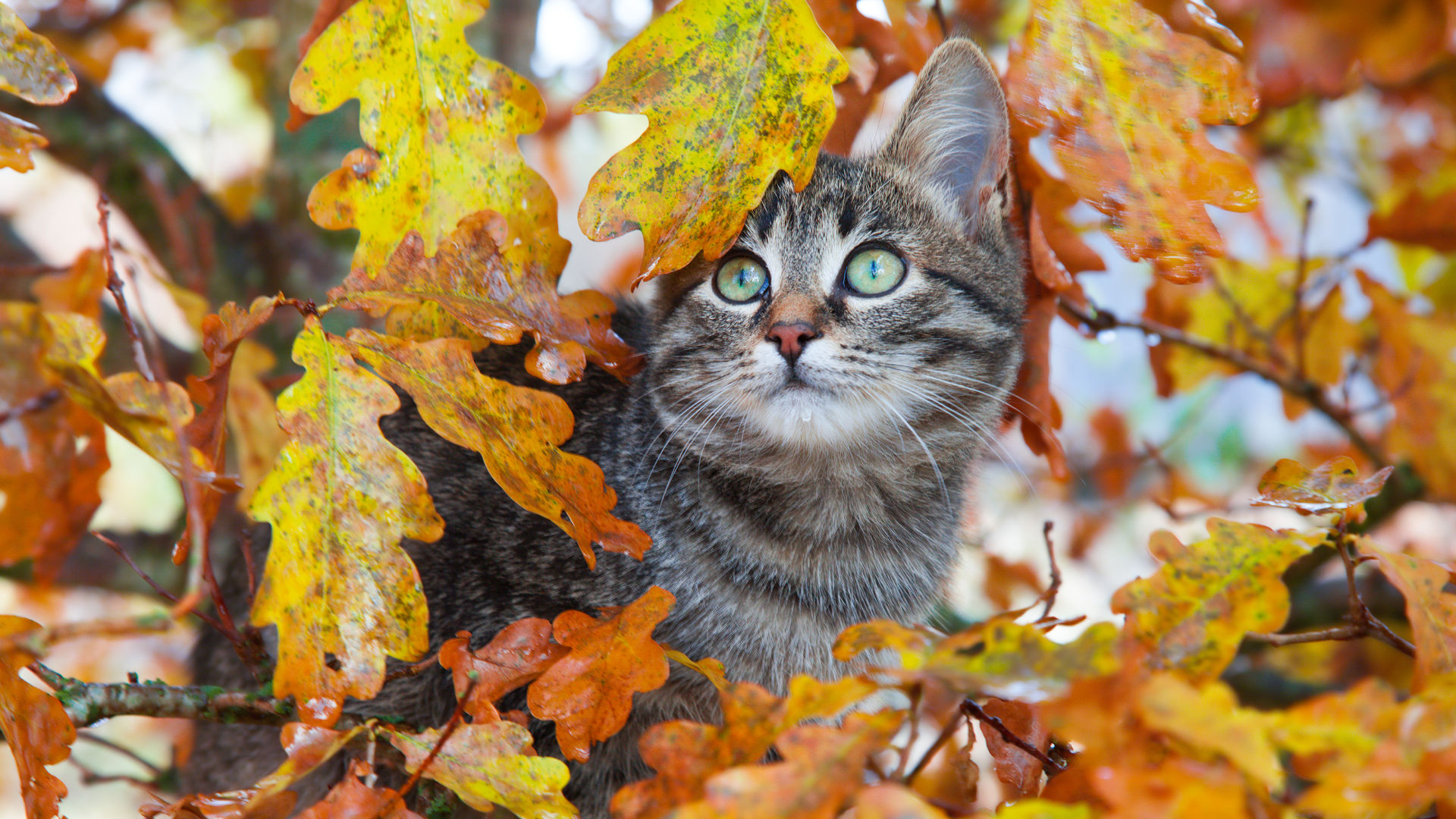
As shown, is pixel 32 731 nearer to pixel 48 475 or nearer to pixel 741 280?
pixel 48 475

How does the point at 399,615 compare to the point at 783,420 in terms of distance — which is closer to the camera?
the point at 399,615

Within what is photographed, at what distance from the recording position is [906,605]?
6.93 ft

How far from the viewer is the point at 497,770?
120 cm

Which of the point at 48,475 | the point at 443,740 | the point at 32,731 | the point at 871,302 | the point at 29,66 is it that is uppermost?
the point at 871,302

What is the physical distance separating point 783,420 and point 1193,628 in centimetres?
95

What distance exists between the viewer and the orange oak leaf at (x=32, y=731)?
3.92 ft

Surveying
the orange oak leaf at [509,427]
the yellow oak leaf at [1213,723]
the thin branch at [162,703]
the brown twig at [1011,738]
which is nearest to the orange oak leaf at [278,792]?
the thin branch at [162,703]

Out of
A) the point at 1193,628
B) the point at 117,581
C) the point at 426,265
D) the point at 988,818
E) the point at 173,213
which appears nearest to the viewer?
the point at 988,818

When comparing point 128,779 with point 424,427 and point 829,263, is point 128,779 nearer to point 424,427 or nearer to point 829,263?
point 424,427

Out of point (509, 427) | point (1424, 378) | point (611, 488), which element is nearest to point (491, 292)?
point (509, 427)

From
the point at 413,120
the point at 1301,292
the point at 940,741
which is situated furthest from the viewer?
the point at 1301,292

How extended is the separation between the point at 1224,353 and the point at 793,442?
114cm

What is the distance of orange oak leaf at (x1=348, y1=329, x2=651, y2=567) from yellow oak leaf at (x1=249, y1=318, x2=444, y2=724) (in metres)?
0.04

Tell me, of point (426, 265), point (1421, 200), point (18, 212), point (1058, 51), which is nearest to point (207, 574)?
point (426, 265)
